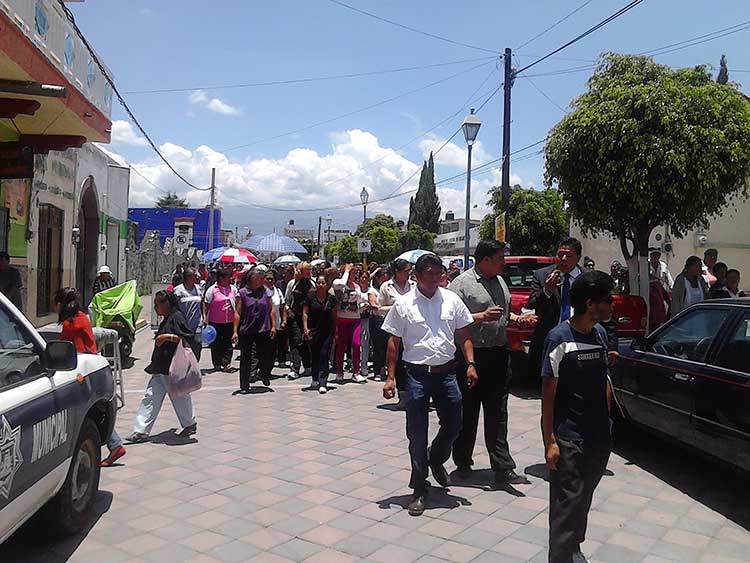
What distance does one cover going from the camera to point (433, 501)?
16.2ft

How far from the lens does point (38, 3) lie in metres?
8.06

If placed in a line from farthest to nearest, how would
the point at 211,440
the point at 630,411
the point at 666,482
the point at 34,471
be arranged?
the point at 211,440 < the point at 630,411 < the point at 666,482 < the point at 34,471

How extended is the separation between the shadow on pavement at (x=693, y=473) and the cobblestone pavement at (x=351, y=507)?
0.06ft

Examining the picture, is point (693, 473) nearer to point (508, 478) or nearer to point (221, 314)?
point (508, 478)

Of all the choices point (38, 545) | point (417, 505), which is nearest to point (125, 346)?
point (38, 545)

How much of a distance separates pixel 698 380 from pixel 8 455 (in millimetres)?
4563

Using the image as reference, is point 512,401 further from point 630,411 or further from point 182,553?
point 182,553

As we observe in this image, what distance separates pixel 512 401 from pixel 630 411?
260 cm

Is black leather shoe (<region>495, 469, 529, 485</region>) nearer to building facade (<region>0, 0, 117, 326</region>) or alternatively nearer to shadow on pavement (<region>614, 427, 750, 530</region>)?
shadow on pavement (<region>614, 427, 750, 530</region>)

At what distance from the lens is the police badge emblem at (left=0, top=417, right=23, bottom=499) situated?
9.83ft

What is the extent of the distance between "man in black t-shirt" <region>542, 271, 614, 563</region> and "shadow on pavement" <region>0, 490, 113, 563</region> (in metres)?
2.85

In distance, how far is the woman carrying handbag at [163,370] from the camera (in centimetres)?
642

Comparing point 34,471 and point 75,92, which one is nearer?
point 34,471

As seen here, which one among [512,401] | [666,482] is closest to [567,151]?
[512,401]
